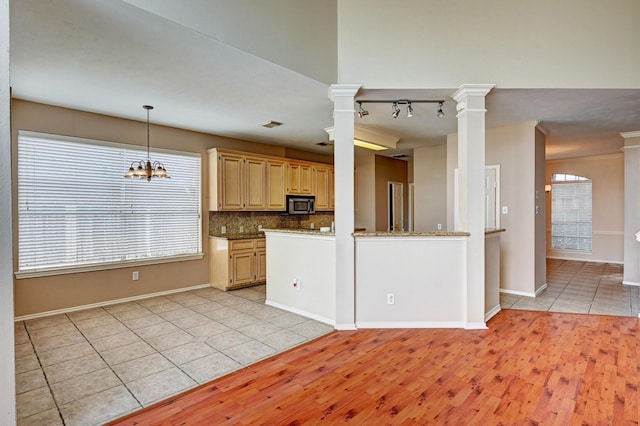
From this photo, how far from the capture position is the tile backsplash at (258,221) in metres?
5.97

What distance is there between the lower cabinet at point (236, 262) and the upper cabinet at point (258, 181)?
0.65 m

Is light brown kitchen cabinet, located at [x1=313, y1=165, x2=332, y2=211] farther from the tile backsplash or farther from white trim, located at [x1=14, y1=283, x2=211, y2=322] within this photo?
white trim, located at [x1=14, y1=283, x2=211, y2=322]

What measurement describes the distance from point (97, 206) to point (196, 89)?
7.56 ft

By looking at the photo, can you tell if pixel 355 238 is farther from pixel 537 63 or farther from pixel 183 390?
pixel 537 63

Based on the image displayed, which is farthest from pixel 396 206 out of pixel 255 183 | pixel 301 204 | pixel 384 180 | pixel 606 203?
pixel 606 203

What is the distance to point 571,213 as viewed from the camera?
8.51 meters

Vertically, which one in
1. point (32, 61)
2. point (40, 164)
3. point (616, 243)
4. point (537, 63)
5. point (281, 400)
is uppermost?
point (537, 63)

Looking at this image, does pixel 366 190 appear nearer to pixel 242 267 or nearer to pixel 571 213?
pixel 242 267

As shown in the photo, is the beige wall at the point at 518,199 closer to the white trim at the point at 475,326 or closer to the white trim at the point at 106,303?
the white trim at the point at 475,326

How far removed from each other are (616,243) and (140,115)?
1021cm

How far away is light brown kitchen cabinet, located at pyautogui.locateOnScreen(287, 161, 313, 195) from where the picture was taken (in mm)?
6770

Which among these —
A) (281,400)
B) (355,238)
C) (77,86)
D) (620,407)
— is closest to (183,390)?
(281,400)

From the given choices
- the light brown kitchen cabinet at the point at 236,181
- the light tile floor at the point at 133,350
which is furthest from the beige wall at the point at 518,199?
the light brown kitchen cabinet at the point at 236,181

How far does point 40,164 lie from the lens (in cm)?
414
